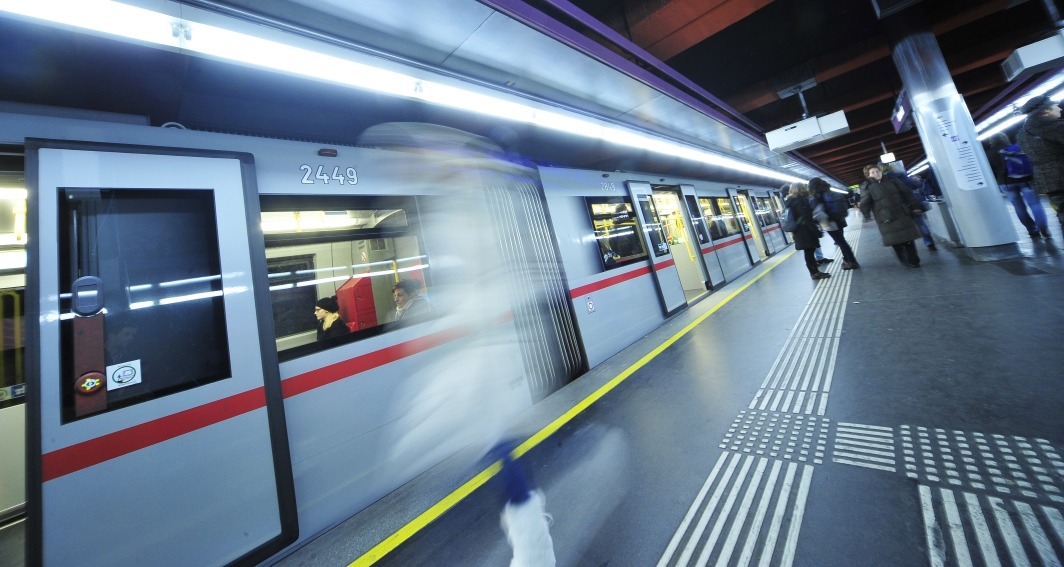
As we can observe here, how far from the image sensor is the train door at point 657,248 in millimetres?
5301

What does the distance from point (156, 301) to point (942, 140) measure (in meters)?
7.68

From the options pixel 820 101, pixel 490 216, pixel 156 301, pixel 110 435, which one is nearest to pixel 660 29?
pixel 490 216

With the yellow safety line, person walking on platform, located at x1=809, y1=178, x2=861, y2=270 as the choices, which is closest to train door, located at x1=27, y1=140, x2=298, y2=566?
the yellow safety line

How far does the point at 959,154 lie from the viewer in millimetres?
4102

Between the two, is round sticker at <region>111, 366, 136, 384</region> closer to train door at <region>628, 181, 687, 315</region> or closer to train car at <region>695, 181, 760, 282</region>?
train door at <region>628, 181, 687, 315</region>

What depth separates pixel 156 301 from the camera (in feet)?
5.50

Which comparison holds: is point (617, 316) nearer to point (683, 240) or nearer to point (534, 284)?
point (534, 284)

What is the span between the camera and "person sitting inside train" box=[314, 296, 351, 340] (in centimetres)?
221

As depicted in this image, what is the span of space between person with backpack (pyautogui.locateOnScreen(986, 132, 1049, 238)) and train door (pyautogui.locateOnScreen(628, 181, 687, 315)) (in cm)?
422

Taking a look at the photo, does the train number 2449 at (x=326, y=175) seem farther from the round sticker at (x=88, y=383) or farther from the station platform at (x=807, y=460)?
the station platform at (x=807, y=460)

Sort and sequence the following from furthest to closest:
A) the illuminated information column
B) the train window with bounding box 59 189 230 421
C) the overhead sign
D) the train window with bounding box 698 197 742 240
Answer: the train window with bounding box 698 197 742 240
the overhead sign
the illuminated information column
the train window with bounding box 59 189 230 421

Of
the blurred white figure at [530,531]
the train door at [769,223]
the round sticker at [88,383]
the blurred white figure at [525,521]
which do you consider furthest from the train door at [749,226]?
the round sticker at [88,383]

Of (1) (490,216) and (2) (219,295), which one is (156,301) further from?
(1) (490,216)

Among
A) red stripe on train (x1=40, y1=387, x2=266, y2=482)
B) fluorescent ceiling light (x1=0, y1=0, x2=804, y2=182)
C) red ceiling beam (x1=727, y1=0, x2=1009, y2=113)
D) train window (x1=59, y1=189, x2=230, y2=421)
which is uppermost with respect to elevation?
red ceiling beam (x1=727, y1=0, x2=1009, y2=113)
